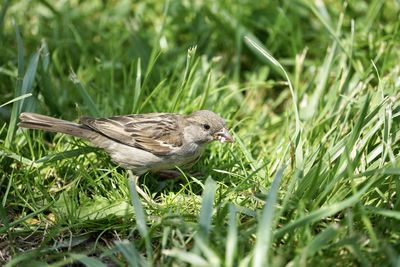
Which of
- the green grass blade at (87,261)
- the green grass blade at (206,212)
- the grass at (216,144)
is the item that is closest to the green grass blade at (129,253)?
the grass at (216,144)

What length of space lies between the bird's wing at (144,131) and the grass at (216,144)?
0.20m

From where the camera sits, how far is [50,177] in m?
4.39

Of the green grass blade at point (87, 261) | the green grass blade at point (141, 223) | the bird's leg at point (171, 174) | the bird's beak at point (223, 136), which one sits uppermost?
the green grass blade at point (141, 223)

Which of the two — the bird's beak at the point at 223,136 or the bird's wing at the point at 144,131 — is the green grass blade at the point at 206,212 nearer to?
the bird's beak at the point at 223,136

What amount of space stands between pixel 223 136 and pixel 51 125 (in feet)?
3.79

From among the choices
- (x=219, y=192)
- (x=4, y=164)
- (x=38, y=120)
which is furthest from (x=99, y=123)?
(x=219, y=192)

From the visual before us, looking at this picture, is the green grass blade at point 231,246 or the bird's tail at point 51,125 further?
the bird's tail at point 51,125

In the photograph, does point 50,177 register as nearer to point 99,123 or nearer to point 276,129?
point 99,123

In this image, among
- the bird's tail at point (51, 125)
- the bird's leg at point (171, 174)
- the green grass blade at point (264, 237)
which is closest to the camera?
the green grass blade at point (264, 237)

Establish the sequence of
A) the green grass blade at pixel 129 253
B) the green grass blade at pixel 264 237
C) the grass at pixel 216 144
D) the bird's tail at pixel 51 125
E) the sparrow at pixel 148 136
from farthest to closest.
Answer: the sparrow at pixel 148 136
the bird's tail at pixel 51 125
the grass at pixel 216 144
the green grass blade at pixel 129 253
the green grass blade at pixel 264 237

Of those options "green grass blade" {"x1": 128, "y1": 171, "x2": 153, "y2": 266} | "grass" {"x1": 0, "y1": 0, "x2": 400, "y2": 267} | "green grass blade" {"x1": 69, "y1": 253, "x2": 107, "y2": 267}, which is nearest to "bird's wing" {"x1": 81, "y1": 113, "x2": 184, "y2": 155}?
"grass" {"x1": 0, "y1": 0, "x2": 400, "y2": 267}

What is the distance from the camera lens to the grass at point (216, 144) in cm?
325

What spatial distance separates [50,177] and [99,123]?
49 centimetres

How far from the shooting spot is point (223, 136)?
4438 millimetres
